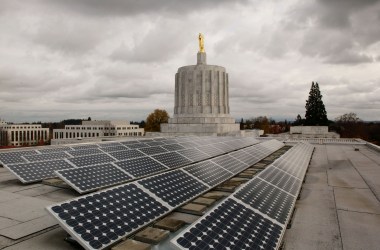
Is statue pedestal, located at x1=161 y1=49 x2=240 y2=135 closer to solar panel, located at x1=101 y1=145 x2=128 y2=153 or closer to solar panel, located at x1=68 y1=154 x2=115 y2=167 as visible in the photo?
solar panel, located at x1=101 y1=145 x2=128 y2=153

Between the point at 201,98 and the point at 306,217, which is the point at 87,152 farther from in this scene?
the point at 201,98

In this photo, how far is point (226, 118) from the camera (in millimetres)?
60812

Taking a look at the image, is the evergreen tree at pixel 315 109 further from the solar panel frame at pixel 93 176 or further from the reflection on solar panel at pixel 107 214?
the reflection on solar panel at pixel 107 214

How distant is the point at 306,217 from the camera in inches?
390

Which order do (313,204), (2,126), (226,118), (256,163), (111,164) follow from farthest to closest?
(2,126) < (226,118) < (256,163) < (111,164) < (313,204)

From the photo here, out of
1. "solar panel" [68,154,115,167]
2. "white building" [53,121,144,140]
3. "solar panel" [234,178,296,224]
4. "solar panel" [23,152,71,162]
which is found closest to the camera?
"solar panel" [234,178,296,224]

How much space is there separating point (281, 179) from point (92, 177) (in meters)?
8.49

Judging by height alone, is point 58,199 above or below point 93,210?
below

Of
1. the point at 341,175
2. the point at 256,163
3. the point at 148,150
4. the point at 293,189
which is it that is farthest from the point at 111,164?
the point at 341,175

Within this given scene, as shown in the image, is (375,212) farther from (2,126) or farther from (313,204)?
(2,126)

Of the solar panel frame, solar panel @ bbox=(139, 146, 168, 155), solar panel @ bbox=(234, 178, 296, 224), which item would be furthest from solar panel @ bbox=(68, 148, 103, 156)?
solar panel @ bbox=(234, 178, 296, 224)

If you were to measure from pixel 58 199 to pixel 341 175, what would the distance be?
17250mm

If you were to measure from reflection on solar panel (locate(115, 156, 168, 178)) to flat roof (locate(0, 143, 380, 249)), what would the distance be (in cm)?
262

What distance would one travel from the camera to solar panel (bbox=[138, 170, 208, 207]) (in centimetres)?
902
